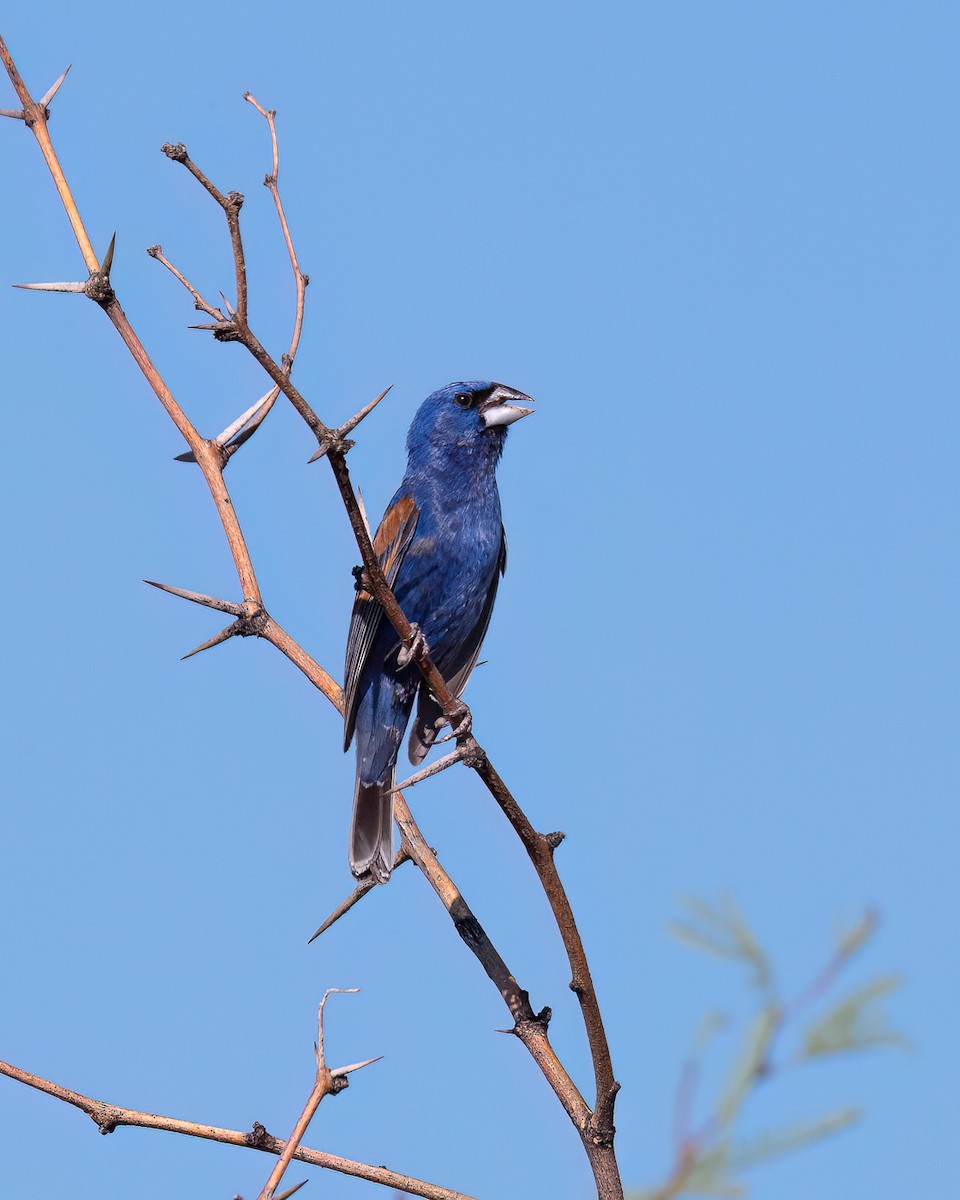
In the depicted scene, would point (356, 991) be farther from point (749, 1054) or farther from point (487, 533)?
point (487, 533)

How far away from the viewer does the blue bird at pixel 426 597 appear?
19.8ft

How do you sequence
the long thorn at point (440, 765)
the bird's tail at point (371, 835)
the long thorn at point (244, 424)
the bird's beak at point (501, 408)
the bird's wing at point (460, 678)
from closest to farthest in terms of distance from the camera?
the long thorn at point (440, 765) → the long thorn at point (244, 424) → the bird's tail at point (371, 835) → the bird's wing at point (460, 678) → the bird's beak at point (501, 408)

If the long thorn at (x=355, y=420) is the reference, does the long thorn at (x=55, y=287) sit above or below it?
above

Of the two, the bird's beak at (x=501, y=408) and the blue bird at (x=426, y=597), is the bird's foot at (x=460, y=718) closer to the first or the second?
the blue bird at (x=426, y=597)

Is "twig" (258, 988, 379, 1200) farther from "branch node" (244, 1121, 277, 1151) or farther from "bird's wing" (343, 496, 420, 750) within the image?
"bird's wing" (343, 496, 420, 750)

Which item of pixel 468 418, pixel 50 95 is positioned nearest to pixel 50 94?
pixel 50 95

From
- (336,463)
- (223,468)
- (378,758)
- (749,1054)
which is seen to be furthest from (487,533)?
(749,1054)

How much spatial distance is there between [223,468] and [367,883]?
134 cm

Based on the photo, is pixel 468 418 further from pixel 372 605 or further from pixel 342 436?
pixel 342 436

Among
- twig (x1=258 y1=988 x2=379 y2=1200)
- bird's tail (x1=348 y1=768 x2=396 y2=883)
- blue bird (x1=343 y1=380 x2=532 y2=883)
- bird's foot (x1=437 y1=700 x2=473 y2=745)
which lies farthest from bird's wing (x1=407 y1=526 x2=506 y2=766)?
twig (x1=258 y1=988 x2=379 y2=1200)

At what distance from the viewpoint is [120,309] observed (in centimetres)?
385

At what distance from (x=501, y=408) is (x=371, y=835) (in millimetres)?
2147

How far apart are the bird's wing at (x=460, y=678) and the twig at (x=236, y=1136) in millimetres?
3323

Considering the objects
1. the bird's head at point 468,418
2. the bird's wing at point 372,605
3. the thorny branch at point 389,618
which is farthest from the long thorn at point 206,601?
the bird's head at point 468,418
